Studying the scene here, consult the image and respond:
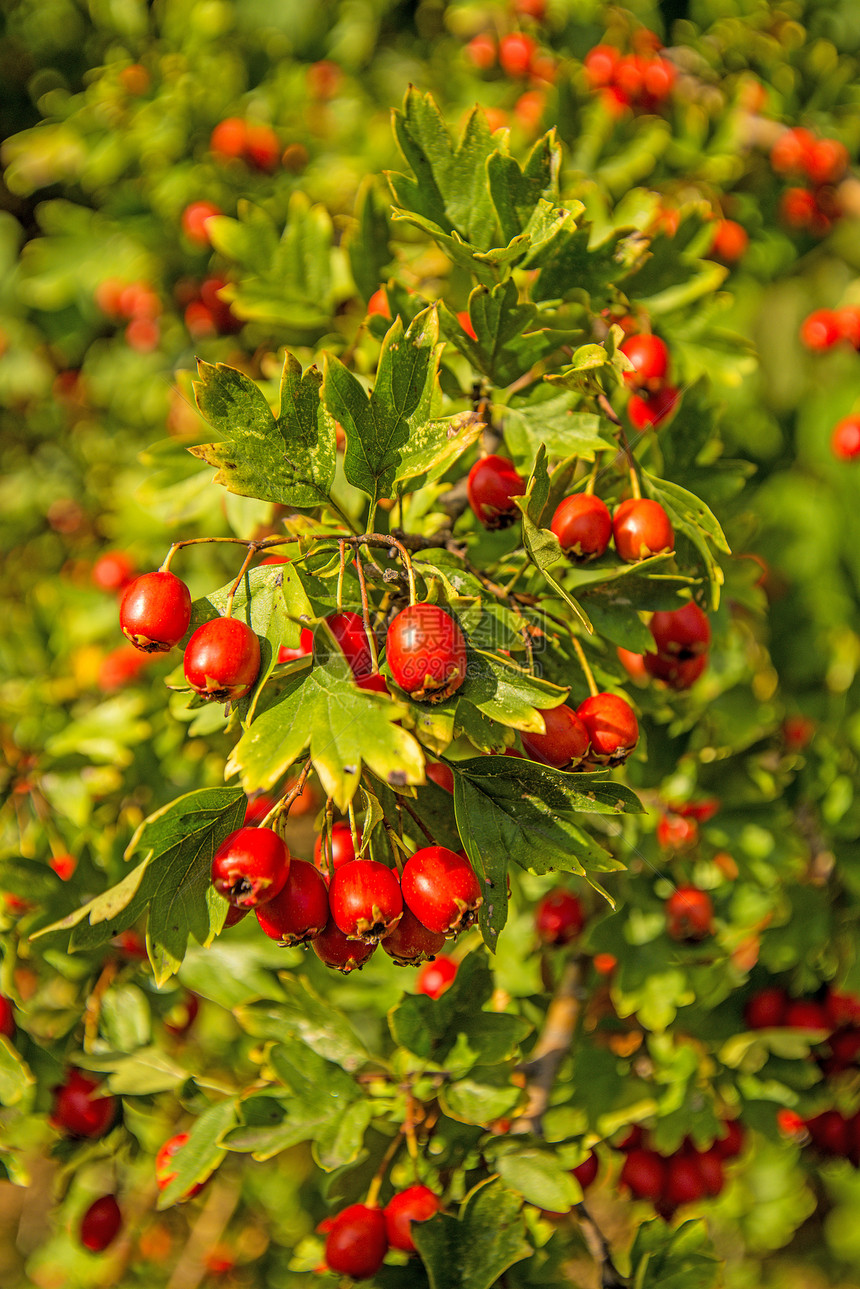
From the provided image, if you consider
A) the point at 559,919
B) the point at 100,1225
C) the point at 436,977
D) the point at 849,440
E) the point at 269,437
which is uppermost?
the point at 269,437

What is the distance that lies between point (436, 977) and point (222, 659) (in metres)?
1.19

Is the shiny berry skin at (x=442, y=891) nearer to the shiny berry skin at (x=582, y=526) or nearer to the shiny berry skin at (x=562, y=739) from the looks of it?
the shiny berry skin at (x=562, y=739)

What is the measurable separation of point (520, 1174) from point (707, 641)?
937mm

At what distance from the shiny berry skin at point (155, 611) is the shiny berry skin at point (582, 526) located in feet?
1.70

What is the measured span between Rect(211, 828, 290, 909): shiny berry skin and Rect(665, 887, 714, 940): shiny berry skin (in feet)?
3.43

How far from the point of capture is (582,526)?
1171mm

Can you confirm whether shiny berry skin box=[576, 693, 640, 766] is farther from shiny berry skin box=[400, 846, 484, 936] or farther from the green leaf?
the green leaf

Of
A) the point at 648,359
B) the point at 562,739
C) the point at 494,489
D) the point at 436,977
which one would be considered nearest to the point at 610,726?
the point at 562,739

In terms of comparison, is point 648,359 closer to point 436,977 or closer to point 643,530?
point 643,530

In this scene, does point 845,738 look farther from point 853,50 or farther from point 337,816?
point 853,50

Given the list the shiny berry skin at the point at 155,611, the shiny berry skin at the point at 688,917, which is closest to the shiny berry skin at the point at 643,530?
the shiny berry skin at the point at 155,611

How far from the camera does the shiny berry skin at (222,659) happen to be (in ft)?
3.30

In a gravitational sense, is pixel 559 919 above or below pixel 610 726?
below

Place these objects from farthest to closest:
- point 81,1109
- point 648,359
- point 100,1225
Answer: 1. point 100,1225
2. point 81,1109
3. point 648,359
